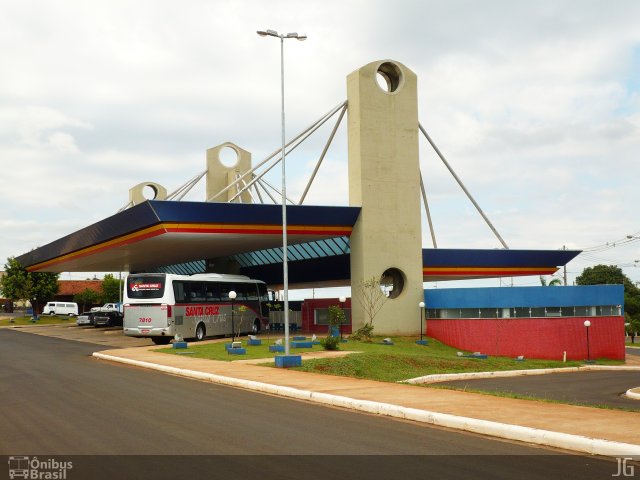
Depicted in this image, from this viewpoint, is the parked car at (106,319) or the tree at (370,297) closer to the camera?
the tree at (370,297)

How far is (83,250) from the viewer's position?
174 feet

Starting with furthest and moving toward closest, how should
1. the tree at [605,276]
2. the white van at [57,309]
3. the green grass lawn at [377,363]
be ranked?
the tree at [605,276], the white van at [57,309], the green grass lawn at [377,363]

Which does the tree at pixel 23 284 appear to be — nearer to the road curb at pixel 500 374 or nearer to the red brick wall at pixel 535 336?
the red brick wall at pixel 535 336

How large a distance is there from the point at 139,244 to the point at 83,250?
10220 mm

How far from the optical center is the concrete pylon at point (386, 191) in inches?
1645

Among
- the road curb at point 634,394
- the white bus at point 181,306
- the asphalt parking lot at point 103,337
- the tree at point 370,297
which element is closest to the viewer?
the road curb at point 634,394

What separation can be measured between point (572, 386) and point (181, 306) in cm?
1896

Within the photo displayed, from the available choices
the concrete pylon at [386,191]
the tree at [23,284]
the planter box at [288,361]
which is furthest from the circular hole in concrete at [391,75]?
the tree at [23,284]

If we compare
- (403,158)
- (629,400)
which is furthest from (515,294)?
(629,400)

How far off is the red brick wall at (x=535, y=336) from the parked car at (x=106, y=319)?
94.5ft
